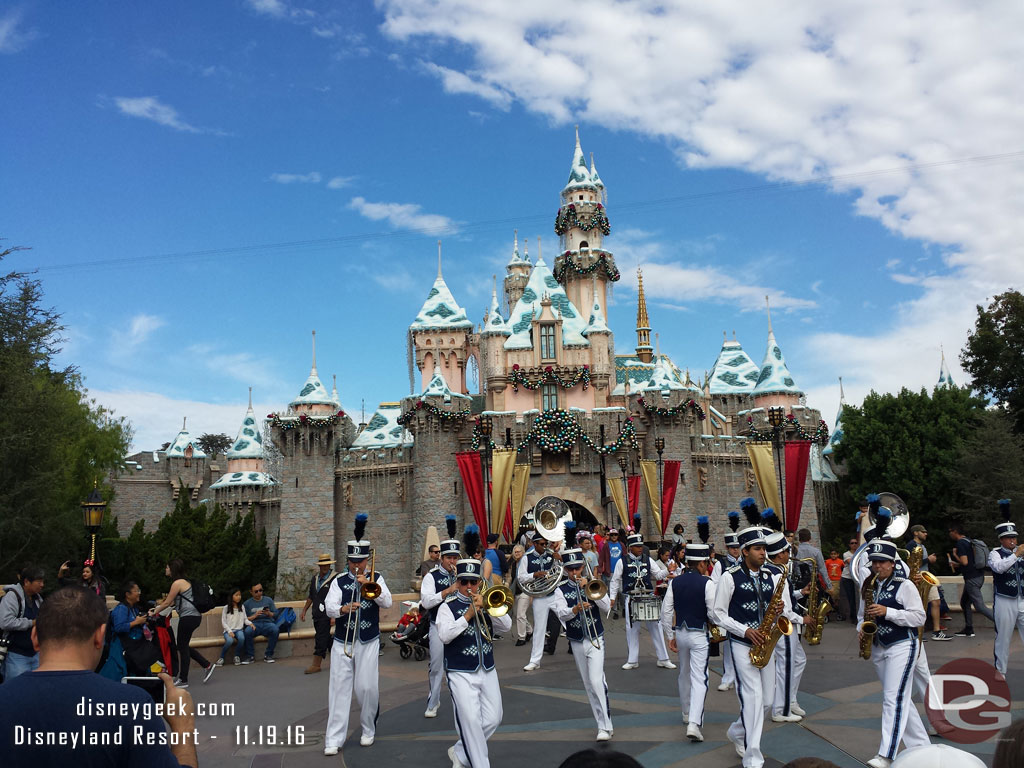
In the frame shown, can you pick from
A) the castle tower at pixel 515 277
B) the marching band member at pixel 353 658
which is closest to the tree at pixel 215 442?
the castle tower at pixel 515 277

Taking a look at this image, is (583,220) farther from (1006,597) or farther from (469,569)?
(469,569)

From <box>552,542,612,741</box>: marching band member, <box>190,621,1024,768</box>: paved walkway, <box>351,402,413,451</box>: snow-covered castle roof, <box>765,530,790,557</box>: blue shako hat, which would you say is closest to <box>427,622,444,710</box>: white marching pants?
<box>190,621,1024,768</box>: paved walkway

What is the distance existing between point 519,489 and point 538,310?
29.0ft

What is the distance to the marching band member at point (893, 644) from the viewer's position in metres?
6.79

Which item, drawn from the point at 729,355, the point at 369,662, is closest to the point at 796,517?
the point at 369,662

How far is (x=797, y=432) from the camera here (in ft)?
119

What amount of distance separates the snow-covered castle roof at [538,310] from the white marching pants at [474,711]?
28.6m

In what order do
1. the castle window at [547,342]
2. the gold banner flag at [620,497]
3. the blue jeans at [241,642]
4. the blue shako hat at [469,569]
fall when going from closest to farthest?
the blue shako hat at [469,569] → the blue jeans at [241,642] → the gold banner flag at [620,497] → the castle window at [547,342]

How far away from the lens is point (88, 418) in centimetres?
3959

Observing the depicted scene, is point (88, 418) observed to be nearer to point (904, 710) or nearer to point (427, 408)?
point (427, 408)

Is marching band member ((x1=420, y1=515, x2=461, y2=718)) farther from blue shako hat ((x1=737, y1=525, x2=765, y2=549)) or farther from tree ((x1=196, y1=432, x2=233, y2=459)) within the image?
tree ((x1=196, y1=432, x2=233, y2=459))

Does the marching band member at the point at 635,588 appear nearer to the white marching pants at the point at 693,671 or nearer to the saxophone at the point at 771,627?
the white marching pants at the point at 693,671

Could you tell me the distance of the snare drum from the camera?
1162cm

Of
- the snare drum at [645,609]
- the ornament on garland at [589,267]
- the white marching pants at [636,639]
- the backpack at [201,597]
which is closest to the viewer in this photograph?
the backpack at [201,597]
